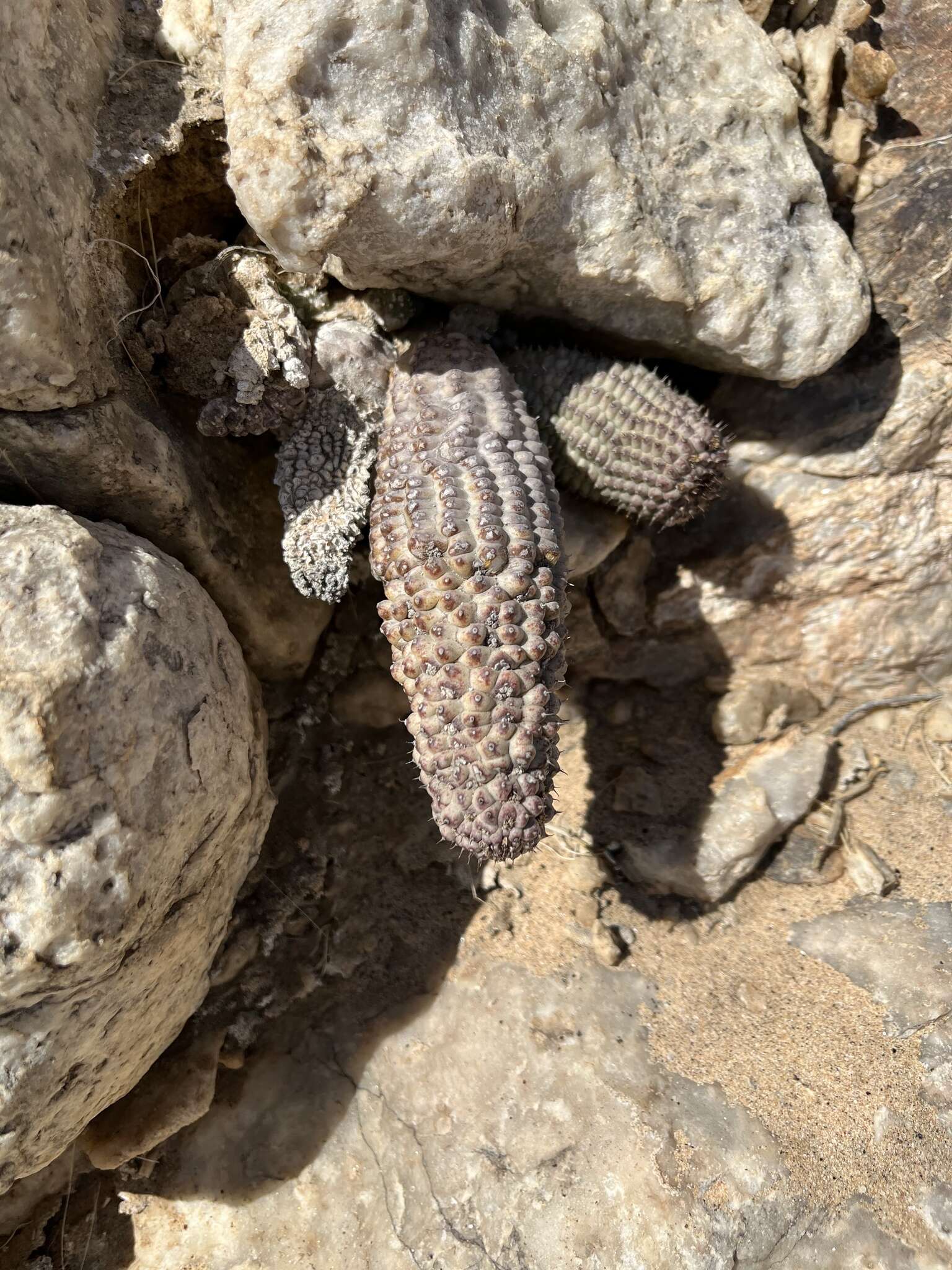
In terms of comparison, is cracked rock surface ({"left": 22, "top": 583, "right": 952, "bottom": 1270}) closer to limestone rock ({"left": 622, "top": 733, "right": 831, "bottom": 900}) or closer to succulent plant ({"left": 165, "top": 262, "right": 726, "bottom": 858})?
limestone rock ({"left": 622, "top": 733, "right": 831, "bottom": 900})

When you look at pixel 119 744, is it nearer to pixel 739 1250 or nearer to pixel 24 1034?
pixel 24 1034

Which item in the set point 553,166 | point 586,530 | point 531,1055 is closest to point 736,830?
point 531,1055

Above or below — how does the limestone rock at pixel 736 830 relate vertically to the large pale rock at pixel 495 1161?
above

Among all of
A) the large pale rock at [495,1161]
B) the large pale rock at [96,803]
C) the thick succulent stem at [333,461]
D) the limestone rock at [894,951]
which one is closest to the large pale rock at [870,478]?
the limestone rock at [894,951]

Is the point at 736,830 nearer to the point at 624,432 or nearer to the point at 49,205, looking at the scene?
the point at 624,432

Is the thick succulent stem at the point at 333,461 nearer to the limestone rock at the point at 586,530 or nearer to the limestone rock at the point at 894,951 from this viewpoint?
the limestone rock at the point at 586,530

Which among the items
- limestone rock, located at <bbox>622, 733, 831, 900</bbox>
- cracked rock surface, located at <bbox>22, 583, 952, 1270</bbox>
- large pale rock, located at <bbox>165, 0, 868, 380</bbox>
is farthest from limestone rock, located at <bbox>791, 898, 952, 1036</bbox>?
large pale rock, located at <bbox>165, 0, 868, 380</bbox>

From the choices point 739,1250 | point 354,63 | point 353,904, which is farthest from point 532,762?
point 354,63
